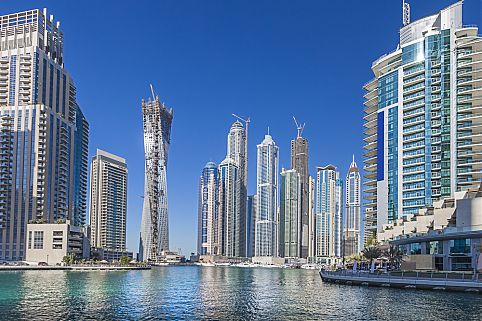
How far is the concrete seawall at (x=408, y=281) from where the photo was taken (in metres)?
95.9

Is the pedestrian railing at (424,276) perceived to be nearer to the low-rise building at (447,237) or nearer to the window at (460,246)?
the low-rise building at (447,237)

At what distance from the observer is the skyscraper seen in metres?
171

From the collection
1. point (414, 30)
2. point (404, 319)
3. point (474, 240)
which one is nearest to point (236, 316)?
point (404, 319)

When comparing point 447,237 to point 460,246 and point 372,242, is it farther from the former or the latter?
point 372,242

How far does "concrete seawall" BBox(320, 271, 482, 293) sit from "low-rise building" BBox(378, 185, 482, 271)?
384 inches

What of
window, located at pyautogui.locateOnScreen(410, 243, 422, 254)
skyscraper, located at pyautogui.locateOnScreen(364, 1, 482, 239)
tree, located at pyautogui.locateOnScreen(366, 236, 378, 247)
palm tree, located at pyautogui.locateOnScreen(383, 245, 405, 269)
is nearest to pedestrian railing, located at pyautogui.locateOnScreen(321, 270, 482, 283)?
window, located at pyautogui.locateOnScreen(410, 243, 422, 254)

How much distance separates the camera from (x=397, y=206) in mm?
185875

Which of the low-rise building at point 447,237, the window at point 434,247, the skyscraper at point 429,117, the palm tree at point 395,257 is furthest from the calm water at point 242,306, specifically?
the skyscraper at point 429,117

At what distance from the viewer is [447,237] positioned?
12512 cm

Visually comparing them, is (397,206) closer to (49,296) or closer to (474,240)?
(474,240)

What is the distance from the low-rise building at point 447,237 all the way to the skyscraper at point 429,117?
952 inches

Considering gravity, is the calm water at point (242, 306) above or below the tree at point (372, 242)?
below

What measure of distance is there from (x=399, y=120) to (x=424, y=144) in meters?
12.6

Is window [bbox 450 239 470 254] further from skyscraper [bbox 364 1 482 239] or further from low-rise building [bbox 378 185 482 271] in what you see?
skyscraper [bbox 364 1 482 239]
